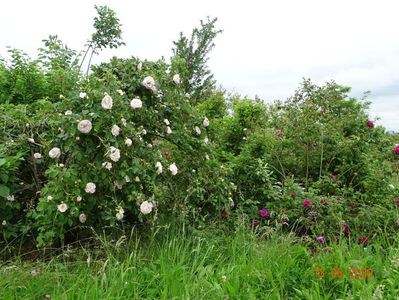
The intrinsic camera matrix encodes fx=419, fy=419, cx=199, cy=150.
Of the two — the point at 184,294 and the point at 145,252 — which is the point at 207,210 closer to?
the point at 145,252

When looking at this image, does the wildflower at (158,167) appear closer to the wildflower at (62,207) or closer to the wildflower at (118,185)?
the wildflower at (118,185)

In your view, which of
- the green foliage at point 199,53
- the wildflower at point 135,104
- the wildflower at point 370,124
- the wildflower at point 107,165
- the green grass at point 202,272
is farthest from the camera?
the green foliage at point 199,53

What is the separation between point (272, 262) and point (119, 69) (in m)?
1.93

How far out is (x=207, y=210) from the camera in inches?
141

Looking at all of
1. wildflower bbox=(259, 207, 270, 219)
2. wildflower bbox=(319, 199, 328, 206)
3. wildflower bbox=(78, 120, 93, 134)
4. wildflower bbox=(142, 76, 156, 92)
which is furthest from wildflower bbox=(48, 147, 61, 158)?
wildflower bbox=(319, 199, 328, 206)

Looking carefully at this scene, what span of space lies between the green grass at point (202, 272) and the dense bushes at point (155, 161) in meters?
0.23

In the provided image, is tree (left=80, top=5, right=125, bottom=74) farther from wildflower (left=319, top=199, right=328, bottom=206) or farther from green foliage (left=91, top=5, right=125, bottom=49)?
wildflower (left=319, top=199, right=328, bottom=206)
